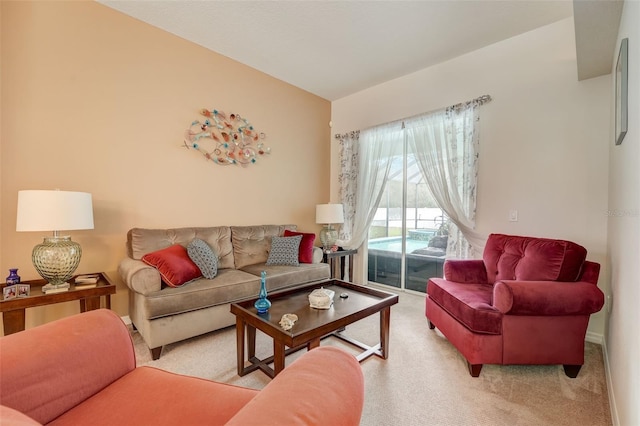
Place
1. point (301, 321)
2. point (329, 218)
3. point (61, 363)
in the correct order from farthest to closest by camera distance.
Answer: point (329, 218), point (301, 321), point (61, 363)

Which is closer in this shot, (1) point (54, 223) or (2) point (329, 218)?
(1) point (54, 223)

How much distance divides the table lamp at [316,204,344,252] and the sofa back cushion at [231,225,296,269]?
0.75 m

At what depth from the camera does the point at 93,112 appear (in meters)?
2.52

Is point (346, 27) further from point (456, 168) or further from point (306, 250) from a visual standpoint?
point (306, 250)

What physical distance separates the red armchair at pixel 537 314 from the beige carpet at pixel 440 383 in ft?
0.42

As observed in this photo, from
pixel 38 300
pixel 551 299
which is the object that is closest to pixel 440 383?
pixel 551 299

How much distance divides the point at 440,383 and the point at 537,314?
2.52 feet

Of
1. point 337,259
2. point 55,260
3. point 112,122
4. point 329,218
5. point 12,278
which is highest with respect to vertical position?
point 112,122

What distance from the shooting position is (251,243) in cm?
337

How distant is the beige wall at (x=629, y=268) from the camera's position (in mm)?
1151

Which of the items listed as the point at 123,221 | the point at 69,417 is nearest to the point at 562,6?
the point at 69,417

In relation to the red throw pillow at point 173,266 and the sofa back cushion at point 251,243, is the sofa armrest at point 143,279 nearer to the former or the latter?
the red throw pillow at point 173,266

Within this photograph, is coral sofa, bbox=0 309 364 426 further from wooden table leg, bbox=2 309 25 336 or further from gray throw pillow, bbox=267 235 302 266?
gray throw pillow, bbox=267 235 302 266

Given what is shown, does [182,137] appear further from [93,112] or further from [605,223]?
[605,223]
